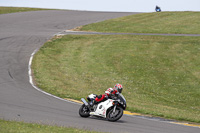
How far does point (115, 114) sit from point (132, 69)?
1517 centimetres

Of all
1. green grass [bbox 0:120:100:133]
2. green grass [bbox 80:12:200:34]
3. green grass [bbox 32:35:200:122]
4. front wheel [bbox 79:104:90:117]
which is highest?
green grass [bbox 80:12:200:34]

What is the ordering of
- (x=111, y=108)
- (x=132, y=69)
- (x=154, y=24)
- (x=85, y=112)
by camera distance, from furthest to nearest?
(x=154, y=24), (x=132, y=69), (x=85, y=112), (x=111, y=108)

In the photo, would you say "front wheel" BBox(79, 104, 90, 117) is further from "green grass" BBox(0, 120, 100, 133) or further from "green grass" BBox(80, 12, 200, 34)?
"green grass" BBox(80, 12, 200, 34)

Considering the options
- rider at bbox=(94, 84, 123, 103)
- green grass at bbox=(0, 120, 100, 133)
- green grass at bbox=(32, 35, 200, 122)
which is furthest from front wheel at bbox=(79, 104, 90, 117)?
green grass at bbox=(32, 35, 200, 122)

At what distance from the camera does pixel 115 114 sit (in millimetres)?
13695

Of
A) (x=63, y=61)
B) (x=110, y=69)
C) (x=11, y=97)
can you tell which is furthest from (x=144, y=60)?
(x=11, y=97)

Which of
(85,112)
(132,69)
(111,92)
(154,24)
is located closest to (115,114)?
(111,92)

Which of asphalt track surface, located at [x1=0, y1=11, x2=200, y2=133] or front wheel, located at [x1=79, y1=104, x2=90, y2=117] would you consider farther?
front wheel, located at [x1=79, y1=104, x2=90, y2=117]

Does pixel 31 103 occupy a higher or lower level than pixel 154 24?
lower

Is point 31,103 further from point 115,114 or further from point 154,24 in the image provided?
point 154,24

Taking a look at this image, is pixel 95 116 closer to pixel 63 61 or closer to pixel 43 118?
pixel 43 118

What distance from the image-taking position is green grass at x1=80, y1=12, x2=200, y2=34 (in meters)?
46.2

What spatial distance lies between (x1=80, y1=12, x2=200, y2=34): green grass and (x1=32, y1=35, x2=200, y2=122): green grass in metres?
4.94

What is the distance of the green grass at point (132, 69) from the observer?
819 inches
